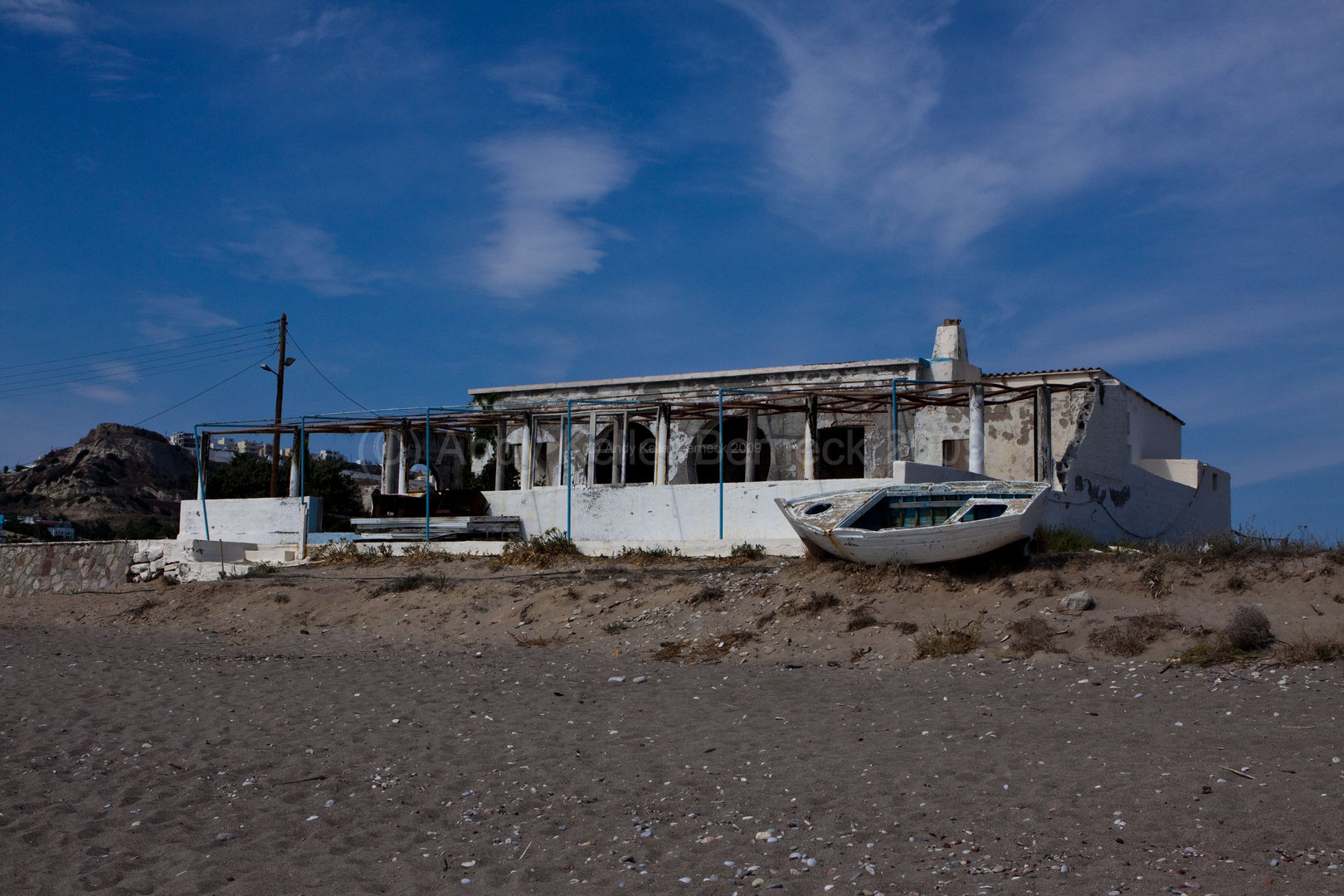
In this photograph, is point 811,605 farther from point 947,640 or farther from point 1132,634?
point 1132,634

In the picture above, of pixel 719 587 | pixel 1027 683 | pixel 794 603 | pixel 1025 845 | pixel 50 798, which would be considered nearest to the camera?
pixel 1025 845

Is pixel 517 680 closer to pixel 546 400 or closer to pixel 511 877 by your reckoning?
pixel 511 877

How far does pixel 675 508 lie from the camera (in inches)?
682

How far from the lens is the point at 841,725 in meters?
8.08

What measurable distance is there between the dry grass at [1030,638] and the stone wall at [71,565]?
53.8ft

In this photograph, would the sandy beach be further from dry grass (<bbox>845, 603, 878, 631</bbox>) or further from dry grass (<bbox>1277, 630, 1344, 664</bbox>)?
dry grass (<bbox>1277, 630, 1344, 664</bbox>)

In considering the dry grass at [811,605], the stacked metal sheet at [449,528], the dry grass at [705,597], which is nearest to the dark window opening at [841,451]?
the stacked metal sheet at [449,528]

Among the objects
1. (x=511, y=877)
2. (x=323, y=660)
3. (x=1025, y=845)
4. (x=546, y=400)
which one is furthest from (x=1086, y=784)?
(x=546, y=400)

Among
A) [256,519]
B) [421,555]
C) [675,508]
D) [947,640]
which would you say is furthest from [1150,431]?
[256,519]

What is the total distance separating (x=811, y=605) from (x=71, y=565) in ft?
55.8

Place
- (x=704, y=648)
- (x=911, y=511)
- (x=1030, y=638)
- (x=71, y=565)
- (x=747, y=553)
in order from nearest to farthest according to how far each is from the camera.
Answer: (x=1030, y=638)
(x=704, y=648)
(x=911, y=511)
(x=747, y=553)
(x=71, y=565)

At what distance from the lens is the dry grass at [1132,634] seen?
9555 mm

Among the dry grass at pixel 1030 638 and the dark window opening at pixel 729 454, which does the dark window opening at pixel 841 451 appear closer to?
the dark window opening at pixel 729 454

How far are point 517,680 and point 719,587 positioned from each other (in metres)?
3.67
